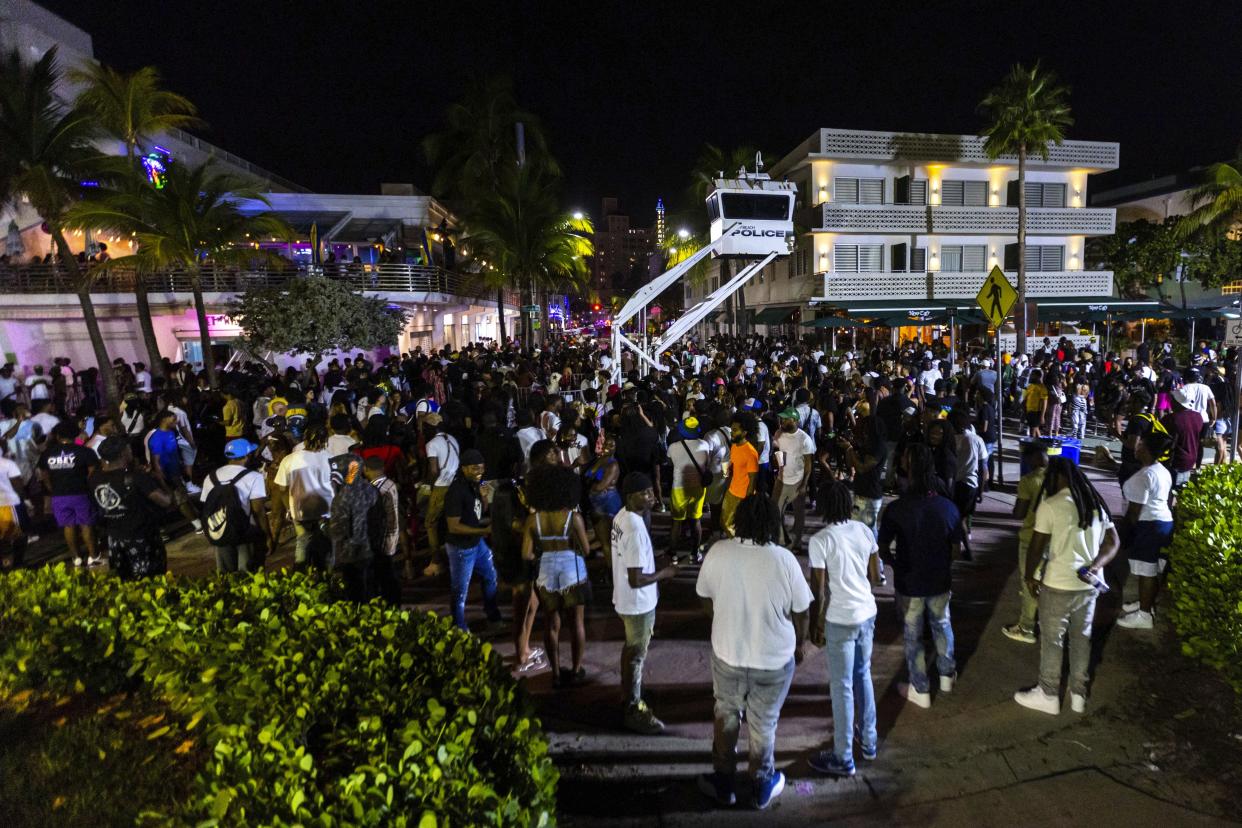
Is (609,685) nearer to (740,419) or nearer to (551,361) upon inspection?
(740,419)

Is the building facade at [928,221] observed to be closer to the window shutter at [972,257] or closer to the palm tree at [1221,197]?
the window shutter at [972,257]

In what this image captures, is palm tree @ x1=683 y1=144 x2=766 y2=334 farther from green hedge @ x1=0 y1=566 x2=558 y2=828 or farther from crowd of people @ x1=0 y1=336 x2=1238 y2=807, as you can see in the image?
green hedge @ x1=0 y1=566 x2=558 y2=828

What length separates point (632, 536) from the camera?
4.38m

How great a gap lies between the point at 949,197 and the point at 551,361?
938 inches

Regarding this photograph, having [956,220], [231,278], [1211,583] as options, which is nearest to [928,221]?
[956,220]

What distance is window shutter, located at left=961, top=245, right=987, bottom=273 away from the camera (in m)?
34.2

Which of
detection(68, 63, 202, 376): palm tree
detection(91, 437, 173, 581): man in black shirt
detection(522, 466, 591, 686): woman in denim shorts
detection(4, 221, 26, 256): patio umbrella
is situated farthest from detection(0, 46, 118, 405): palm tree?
detection(522, 466, 591, 686): woman in denim shorts

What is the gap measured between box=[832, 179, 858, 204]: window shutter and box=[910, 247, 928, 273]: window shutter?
382cm

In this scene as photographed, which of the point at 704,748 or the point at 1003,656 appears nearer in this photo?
the point at 704,748

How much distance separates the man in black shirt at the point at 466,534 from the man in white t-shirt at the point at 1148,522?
5.14m

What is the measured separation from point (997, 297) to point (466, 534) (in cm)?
686

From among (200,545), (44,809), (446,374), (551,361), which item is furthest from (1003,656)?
(551,361)

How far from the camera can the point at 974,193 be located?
34250mm

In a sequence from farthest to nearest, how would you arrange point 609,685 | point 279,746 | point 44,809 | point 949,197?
point 949,197 < point 609,685 < point 44,809 < point 279,746
